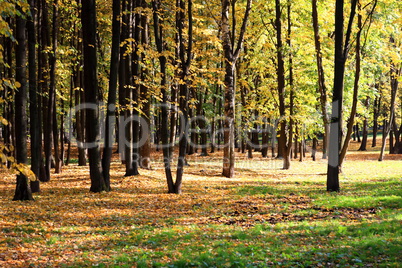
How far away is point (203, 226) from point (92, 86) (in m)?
7.23

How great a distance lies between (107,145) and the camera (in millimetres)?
15312

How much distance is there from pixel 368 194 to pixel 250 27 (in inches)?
601

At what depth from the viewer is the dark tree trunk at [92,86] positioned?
45.2 ft

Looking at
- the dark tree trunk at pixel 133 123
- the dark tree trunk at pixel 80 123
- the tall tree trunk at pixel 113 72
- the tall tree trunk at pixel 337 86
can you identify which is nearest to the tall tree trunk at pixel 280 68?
the tall tree trunk at pixel 337 86

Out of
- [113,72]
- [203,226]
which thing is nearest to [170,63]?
[113,72]

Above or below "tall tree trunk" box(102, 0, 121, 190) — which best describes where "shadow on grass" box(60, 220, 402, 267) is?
below

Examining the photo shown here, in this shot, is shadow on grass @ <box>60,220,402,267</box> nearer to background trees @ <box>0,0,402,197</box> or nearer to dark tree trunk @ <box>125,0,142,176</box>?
background trees @ <box>0,0,402,197</box>

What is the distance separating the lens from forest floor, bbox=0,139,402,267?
6.96 meters

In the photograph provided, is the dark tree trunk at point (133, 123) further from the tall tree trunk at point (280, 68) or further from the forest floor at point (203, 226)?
the tall tree trunk at point (280, 68)

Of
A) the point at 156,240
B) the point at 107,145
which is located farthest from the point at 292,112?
the point at 156,240

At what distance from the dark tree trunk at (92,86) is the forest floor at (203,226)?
101cm

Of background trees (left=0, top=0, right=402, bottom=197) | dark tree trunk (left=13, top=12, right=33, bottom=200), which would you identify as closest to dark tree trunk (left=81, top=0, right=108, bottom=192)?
background trees (left=0, top=0, right=402, bottom=197)

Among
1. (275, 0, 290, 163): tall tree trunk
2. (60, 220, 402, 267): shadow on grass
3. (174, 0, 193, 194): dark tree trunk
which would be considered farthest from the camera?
(275, 0, 290, 163): tall tree trunk

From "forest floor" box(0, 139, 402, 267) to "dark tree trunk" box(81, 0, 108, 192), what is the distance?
3.32 feet
